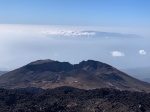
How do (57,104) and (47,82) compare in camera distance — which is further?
(47,82)

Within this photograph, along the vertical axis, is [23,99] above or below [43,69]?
above

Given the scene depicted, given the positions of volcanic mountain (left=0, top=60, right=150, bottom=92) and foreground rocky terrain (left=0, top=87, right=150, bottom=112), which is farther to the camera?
volcanic mountain (left=0, top=60, right=150, bottom=92)

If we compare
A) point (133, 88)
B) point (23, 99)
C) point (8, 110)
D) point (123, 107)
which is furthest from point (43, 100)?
point (133, 88)

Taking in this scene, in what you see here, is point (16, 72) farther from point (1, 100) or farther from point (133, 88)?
point (1, 100)

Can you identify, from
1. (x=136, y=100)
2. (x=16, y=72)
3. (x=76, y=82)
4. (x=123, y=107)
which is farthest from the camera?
(x=16, y=72)

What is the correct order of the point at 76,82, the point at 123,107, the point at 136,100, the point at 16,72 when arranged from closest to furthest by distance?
the point at 123,107
the point at 136,100
the point at 76,82
the point at 16,72
